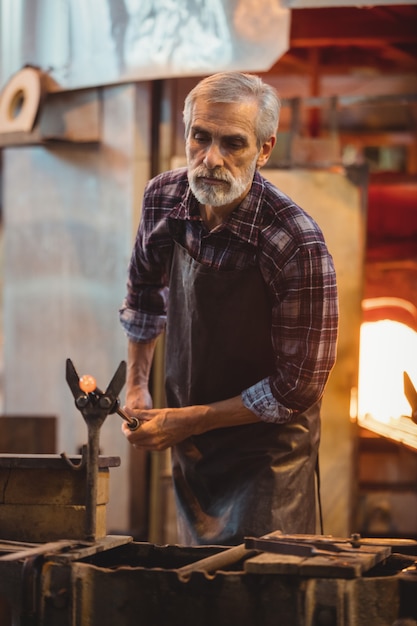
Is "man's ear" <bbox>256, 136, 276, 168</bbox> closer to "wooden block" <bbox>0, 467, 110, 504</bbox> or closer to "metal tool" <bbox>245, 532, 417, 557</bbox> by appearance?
"wooden block" <bbox>0, 467, 110, 504</bbox>

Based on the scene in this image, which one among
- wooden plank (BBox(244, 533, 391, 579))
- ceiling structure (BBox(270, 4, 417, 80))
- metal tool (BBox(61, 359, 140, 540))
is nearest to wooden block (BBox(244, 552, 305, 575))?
wooden plank (BBox(244, 533, 391, 579))

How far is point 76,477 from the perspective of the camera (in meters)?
2.88

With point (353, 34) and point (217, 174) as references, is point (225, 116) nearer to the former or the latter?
point (217, 174)

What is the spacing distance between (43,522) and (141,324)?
1.17m

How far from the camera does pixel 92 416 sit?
274 cm

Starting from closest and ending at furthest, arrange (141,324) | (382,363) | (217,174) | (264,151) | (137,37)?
1. (217,174)
2. (264,151)
3. (141,324)
4. (382,363)
5. (137,37)

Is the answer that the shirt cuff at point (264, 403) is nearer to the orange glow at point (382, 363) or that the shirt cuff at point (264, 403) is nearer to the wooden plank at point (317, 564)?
the wooden plank at point (317, 564)

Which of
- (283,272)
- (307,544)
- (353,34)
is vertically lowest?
(307,544)

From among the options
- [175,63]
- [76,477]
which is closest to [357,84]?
[175,63]

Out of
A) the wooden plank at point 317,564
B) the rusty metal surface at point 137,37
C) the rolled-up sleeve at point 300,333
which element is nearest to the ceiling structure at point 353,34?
the rusty metal surface at point 137,37

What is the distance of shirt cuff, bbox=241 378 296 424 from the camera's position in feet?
11.1

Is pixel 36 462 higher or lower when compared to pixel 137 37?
lower

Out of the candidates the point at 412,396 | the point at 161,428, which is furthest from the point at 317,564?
the point at 161,428

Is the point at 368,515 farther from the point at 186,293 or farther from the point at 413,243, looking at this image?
the point at 186,293
